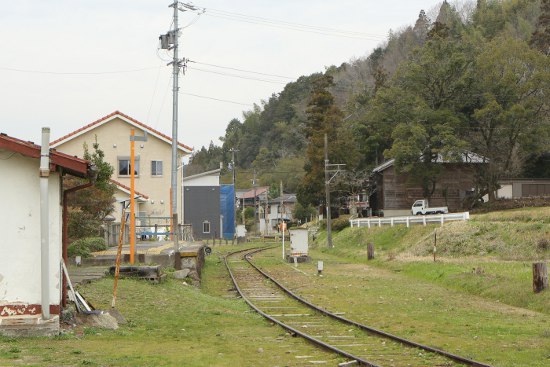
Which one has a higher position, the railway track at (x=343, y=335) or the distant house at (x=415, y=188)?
the distant house at (x=415, y=188)

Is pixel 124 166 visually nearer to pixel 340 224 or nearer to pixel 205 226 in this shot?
pixel 340 224

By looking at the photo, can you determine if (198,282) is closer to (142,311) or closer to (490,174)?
(142,311)

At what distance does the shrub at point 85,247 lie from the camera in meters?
22.4

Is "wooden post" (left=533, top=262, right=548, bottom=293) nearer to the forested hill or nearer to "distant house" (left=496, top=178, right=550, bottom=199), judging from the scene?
the forested hill

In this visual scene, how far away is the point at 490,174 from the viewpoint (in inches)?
2019

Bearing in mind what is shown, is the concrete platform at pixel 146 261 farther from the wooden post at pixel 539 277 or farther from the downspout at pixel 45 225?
the wooden post at pixel 539 277

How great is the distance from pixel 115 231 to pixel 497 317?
1924cm

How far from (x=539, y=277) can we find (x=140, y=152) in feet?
105

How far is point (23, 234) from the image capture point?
11.9m

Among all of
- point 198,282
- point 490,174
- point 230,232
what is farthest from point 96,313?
point 230,232

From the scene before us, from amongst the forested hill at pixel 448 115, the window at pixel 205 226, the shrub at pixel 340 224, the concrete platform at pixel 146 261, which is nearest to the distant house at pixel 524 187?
the forested hill at pixel 448 115

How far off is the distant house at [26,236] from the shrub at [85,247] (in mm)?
10501

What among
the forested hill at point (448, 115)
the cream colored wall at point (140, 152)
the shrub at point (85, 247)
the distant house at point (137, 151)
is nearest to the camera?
the shrub at point (85, 247)

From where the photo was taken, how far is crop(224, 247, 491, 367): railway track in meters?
10.3
